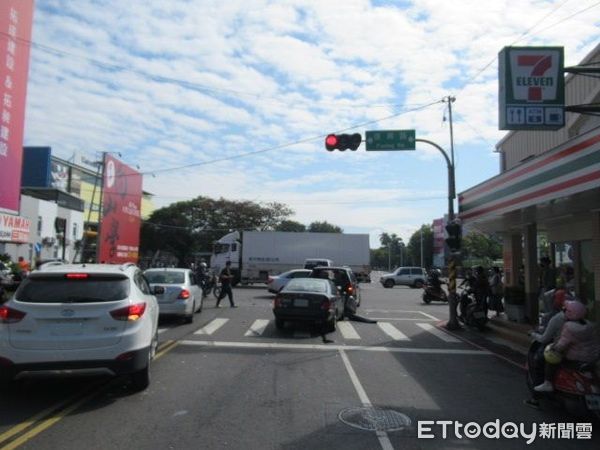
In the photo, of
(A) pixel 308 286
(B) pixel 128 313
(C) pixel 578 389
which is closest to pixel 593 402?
(C) pixel 578 389

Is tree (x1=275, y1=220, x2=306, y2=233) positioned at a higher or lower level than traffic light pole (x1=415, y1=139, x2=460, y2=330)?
higher

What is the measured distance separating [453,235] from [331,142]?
439 centimetres

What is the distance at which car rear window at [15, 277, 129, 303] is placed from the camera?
6918mm

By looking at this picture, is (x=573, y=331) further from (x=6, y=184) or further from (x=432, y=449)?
(x=6, y=184)

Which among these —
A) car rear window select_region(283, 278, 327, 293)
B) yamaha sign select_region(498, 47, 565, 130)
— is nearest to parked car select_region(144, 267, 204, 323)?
car rear window select_region(283, 278, 327, 293)

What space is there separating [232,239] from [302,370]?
31035 millimetres

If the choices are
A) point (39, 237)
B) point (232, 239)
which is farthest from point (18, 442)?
point (39, 237)

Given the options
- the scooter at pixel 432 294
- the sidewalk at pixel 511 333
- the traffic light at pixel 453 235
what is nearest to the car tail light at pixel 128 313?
the sidewalk at pixel 511 333

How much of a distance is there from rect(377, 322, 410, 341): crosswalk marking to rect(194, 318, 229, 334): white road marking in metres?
4.50

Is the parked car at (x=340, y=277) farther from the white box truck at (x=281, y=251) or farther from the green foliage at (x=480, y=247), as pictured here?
the green foliage at (x=480, y=247)

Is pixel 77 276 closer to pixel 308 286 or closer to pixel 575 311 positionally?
pixel 575 311

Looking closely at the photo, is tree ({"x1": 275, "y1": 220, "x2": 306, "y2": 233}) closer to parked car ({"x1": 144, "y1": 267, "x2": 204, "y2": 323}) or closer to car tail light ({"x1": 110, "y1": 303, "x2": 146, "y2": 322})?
parked car ({"x1": 144, "y1": 267, "x2": 204, "y2": 323})

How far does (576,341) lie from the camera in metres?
6.47

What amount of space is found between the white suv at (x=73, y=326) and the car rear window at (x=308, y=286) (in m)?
7.37
